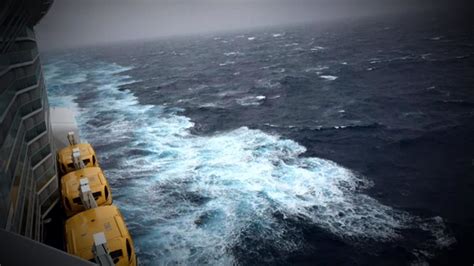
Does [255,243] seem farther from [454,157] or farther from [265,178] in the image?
[454,157]

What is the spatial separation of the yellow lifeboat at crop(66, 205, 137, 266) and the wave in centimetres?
456

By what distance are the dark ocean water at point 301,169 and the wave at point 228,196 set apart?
111 mm

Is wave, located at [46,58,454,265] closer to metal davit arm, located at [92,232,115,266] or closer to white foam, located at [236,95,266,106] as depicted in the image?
metal davit arm, located at [92,232,115,266]

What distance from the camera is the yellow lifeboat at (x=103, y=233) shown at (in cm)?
1641

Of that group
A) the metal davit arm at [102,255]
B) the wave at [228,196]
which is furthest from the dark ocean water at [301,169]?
the metal davit arm at [102,255]

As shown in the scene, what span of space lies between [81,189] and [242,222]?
11.5m

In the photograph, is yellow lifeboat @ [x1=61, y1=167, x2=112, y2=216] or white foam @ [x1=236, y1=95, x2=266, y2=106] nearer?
yellow lifeboat @ [x1=61, y1=167, x2=112, y2=216]

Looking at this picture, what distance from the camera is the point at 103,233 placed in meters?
15.4

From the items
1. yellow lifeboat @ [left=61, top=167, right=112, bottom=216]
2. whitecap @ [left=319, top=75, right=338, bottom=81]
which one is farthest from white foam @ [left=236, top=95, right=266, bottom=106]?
yellow lifeboat @ [left=61, top=167, right=112, bottom=216]

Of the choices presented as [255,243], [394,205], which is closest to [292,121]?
[394,205]

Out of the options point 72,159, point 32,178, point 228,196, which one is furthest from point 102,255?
point 72,159

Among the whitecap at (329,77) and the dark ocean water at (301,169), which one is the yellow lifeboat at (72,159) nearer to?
the dark ocean water at (301,169)

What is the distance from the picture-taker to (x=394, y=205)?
79.7 ft

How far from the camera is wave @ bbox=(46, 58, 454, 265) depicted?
21953mm
